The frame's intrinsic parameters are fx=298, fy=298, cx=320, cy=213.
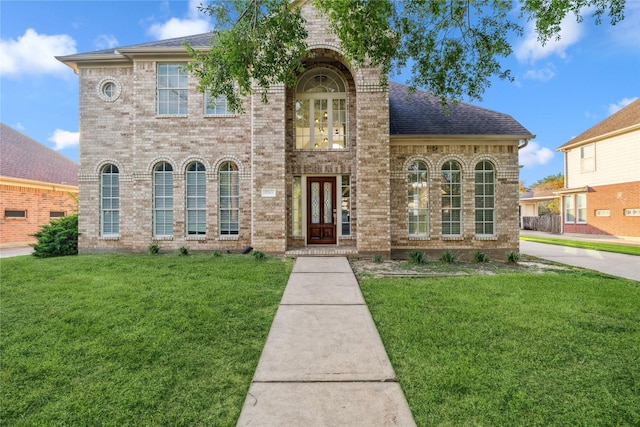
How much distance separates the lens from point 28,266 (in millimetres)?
8359

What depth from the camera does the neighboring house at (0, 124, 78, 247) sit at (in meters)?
13.9

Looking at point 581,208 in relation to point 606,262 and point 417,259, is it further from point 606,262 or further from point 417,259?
point 417,259

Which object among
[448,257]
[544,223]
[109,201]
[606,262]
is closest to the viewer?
[448,257]

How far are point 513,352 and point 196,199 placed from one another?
32.4 ft

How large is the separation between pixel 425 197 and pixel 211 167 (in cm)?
753

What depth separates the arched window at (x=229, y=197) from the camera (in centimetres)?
1048

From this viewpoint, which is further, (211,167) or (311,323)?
(211,167)

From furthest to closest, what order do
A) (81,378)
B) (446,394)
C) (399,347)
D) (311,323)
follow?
(311,323), (399,347), (81,378), (446,394)

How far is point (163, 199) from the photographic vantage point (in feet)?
34.6

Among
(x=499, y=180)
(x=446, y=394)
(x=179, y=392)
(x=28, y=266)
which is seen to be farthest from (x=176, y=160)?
(x=499, y=180)

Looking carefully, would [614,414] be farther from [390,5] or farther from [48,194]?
[48,194]

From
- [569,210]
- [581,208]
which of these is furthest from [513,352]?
[569,210]

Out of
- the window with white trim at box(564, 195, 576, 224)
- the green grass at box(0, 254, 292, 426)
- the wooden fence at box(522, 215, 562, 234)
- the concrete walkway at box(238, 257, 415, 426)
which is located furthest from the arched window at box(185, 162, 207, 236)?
the wooden fence at box(522, 215, 562, 234)

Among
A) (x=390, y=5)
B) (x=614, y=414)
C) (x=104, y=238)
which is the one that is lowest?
(x=614, y=414)
